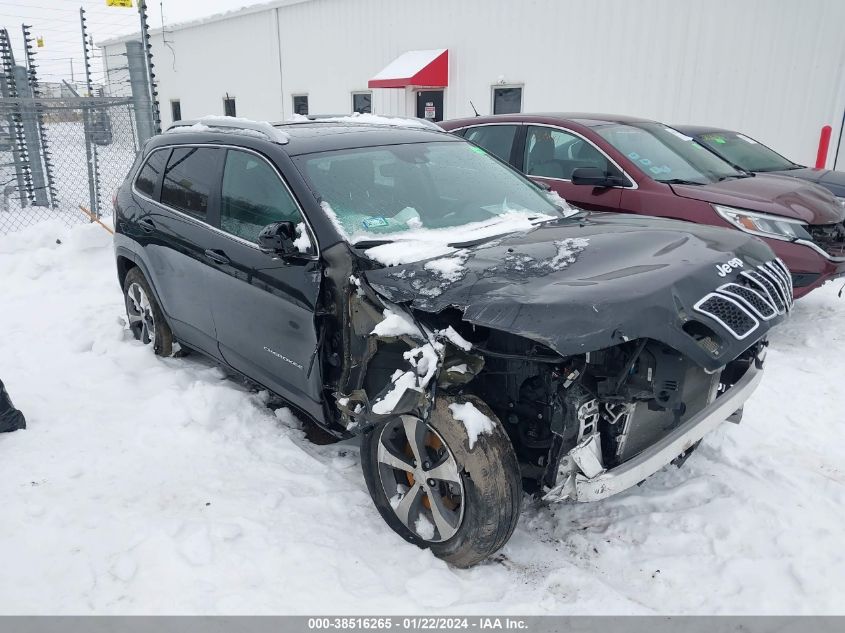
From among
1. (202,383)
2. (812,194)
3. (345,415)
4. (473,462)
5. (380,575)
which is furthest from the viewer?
(812,194)

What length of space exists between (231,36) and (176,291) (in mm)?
19630

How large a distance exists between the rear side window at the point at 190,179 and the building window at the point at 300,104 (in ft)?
51.1

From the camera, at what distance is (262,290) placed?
11.1 ft

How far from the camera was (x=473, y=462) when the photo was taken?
2533 mm

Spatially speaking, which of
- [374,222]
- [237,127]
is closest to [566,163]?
[237,127]

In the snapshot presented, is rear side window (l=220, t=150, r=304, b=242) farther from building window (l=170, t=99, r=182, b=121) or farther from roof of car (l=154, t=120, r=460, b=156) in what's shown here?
building window (l=170, t=99, r=182, b=121)

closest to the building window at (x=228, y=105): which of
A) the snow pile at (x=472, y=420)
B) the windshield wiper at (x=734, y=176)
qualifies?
the windshield wiper at (x=734, y=176)

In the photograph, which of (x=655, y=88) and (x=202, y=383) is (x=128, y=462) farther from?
(x=655, y=88)

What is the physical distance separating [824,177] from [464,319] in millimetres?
7168

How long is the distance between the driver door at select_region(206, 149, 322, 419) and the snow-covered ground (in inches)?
18.6

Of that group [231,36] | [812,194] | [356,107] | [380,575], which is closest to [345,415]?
[380,575]

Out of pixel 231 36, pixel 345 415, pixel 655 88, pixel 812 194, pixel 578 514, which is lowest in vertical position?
pixel 578 514

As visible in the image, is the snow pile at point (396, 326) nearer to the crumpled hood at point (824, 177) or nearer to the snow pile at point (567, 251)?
the snow pile at point (567, 251)

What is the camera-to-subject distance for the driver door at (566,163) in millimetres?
5742
